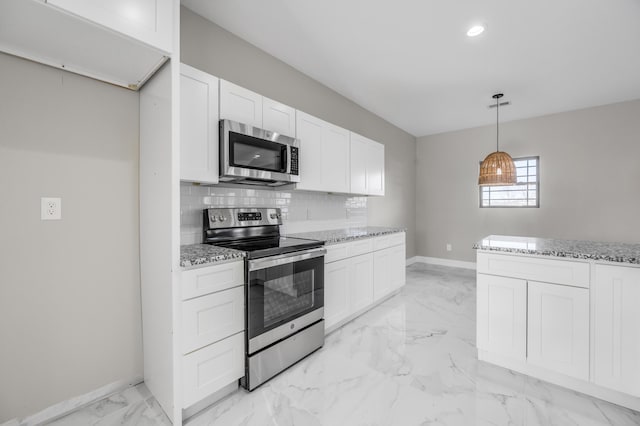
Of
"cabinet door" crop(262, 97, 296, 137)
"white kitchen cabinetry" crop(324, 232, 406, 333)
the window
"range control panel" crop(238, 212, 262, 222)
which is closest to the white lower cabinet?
"white kitchen cabinetry" crop(324, 232, 406, 333)

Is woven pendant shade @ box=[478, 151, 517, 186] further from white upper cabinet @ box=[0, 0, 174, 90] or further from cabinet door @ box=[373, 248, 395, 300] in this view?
white upper cabinet @ box=[0, 0, 174, 90]

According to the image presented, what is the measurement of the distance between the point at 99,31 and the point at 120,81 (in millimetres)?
564

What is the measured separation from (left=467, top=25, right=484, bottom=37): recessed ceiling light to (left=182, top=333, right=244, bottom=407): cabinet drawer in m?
3.08

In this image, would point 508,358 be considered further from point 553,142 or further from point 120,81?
point 553,142

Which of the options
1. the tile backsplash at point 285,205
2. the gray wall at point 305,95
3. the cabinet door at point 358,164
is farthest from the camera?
the cabinet door at point 358,164

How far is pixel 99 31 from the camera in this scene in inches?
49.9

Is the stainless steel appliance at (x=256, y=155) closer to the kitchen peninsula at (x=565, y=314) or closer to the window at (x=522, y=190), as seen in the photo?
the kitchen peninsula at (x=565, y=314)

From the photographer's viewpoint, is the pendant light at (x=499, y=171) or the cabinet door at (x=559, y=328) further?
the pendant light at (x=499, y=171)

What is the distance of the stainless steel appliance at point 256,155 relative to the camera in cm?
200

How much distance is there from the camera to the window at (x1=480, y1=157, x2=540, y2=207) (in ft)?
15.9

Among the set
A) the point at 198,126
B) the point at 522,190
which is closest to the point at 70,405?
the point at 198,126

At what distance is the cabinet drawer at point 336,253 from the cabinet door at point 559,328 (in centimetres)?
146

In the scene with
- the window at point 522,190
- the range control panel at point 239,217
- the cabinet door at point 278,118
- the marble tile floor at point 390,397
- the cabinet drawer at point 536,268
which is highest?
the cabinet door at point 278,118

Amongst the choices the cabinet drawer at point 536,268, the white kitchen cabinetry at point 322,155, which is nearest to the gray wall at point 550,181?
the white kitchen cabinetry at point 322,155
